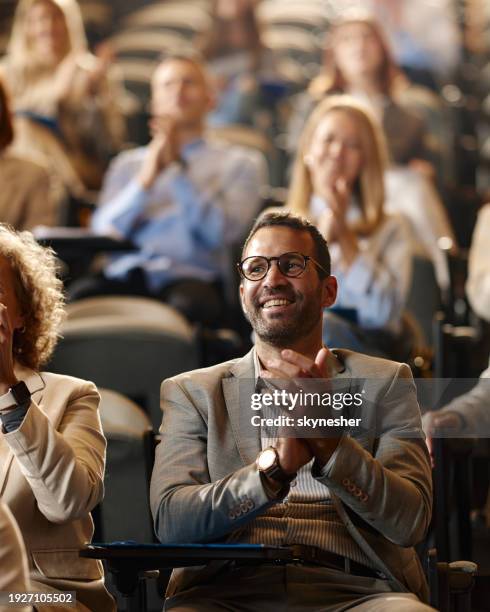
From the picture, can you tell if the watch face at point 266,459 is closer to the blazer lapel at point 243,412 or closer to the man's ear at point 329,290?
the blazer lapel at point 243,412

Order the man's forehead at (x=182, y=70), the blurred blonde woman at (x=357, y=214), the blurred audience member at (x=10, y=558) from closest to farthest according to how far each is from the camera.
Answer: the blurred audience member at (x=10, y=558) < the blurred blonde woman at (x=357, y=214) < the man's forehead at (x=182, y=70)

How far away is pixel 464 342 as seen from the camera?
2.61 meters

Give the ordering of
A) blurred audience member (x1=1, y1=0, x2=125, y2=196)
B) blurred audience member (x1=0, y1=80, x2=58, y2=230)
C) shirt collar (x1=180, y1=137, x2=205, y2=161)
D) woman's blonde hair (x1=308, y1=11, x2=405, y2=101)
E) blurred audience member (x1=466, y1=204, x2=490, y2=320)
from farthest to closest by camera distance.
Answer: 1. woman's blonde hair (x1=308, y1=11, x2=405, y2=101)
2. blurred audience member (x1=1, y1=0, x2=125, y2=196)
3. shirt collar (x1=180, y1=137, x2=205, y2=161)
4. blurred audience member (x1=0, y1=80, x2=58, y2=230)
5. blurred audience member (x1=466, y1=204, x2=490, y2=320)

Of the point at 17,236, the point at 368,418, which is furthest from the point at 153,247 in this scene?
the point at 368,418

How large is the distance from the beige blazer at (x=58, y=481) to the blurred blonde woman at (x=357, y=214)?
0.97 m

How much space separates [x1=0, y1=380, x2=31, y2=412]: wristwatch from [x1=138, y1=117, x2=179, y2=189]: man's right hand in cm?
241

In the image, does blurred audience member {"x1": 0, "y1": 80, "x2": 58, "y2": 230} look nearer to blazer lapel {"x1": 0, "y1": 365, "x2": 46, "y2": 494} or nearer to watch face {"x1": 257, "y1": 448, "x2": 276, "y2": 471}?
blazer lapel {"x1": 0, "y1": 365, "x2": 46, "y2": 494}

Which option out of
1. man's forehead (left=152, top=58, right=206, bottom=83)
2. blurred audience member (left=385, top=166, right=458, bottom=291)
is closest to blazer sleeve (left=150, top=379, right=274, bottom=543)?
blurred audience member (left=385, top=166, right=458, bottom=291)

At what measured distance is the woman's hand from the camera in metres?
1.54

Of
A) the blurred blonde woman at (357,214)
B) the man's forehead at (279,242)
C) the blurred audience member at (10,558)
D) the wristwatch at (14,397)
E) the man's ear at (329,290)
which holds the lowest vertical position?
the blurred audience member at (10,558)

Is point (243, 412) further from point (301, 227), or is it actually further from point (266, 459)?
point (301, 227)

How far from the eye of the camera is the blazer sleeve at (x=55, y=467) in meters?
1.55

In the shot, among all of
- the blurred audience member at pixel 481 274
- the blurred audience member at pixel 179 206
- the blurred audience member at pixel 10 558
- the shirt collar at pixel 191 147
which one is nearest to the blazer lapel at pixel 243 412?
the blurred audience member at pixel 10 558

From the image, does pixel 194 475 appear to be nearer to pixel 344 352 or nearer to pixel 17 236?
pixel 344 352
